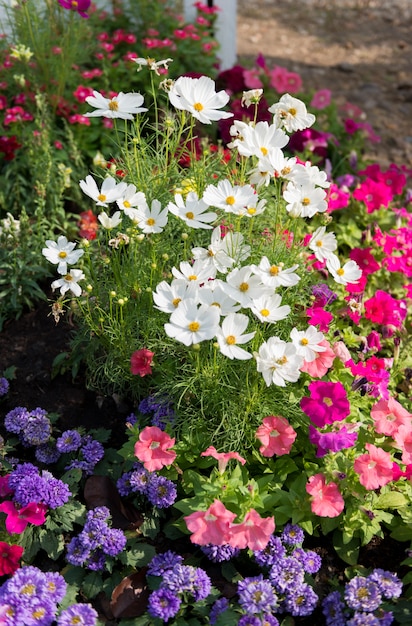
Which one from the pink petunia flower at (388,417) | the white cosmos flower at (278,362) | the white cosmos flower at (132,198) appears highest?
the white cosmos flower at (132,198)

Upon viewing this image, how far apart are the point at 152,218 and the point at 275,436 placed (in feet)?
2.55

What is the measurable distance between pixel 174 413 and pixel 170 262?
0.55 m

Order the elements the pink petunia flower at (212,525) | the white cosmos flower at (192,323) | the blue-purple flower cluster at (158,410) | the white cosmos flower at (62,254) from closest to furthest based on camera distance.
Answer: the white cosmos flower at (192,323), the pink petunia flower at (212,525), the white cosmos flower at (62,254), the blue-purple flower cluster at (158,410)

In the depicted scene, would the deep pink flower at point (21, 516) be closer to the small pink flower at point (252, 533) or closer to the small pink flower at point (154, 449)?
the small pink flower at point (154, 449)

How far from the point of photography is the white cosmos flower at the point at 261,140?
2.20m

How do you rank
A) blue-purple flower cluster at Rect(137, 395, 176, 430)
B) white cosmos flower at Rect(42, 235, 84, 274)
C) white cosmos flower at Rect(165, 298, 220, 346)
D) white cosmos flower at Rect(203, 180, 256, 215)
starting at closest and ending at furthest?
white cosmos flower at Rect(165, 298, 220, 346)
white cosmos flower at Rect(203, 180, 256, 215)
white cosmos flower at Rect(42, 235, 84, 274)
blue-purple flower cluster at Rect(137, 395, 176, 430)

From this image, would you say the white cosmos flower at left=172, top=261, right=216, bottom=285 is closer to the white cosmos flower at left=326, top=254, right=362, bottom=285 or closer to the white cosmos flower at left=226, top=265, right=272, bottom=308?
the white cosmos flower at left=226, top=265, right=272, bottom=308

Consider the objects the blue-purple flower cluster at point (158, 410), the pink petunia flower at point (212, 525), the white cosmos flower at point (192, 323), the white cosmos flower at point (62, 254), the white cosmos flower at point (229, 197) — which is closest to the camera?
the white cosmos flower at point (192, 323)

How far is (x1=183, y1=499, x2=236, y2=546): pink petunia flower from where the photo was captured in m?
2.07

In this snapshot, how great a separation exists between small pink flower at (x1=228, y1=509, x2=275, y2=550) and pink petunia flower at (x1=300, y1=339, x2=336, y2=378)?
0.48m

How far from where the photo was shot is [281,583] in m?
2.12

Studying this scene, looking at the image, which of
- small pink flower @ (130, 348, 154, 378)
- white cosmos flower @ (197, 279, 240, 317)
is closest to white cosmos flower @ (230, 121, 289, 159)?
white cosmos flower @ (197, 279, 240, 317)

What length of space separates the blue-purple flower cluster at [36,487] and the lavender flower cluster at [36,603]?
0.22m

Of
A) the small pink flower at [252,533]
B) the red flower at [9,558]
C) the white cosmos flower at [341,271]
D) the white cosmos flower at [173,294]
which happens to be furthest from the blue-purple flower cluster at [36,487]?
the white cosmos flower at [341,271]
